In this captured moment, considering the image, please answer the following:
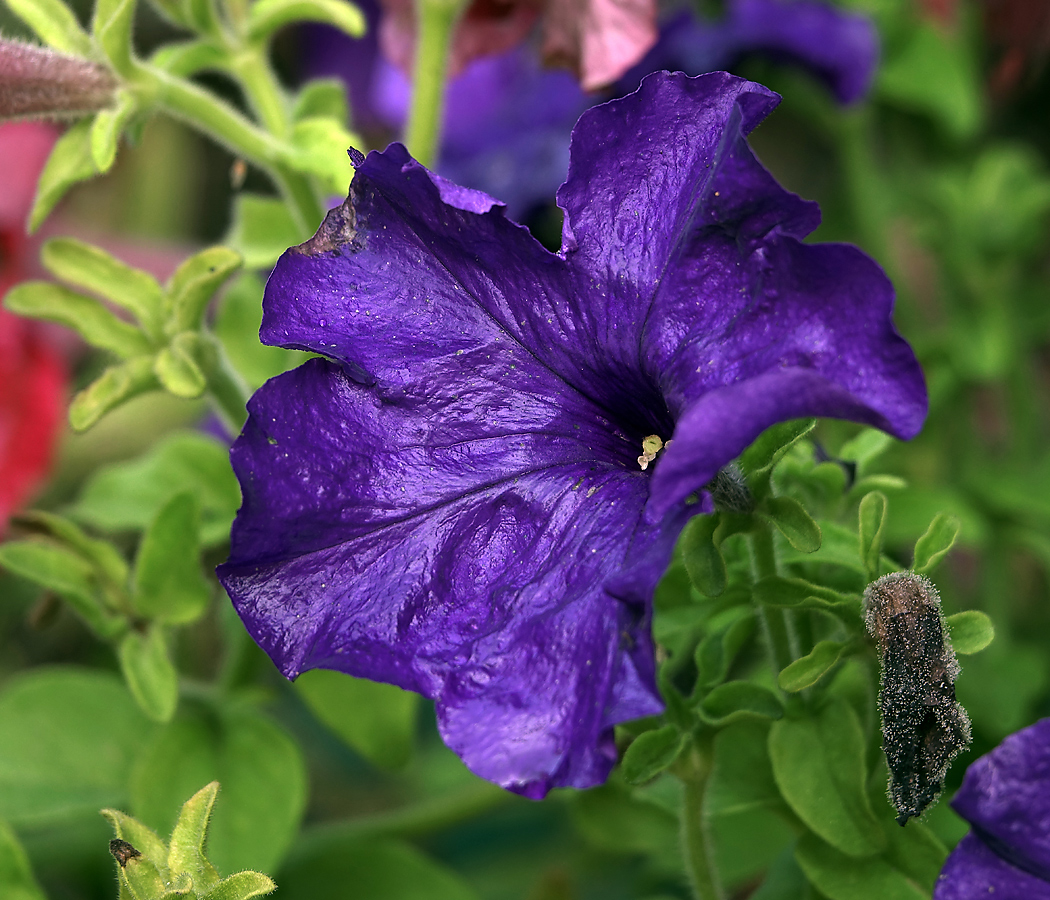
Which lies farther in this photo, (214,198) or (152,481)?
(214,198)

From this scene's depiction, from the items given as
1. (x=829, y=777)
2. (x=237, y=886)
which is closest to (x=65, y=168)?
(x=237, y=886)

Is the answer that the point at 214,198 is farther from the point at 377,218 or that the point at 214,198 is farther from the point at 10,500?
the point at 377,218

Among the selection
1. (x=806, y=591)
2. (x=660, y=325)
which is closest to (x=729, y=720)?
(x=806, y=591)

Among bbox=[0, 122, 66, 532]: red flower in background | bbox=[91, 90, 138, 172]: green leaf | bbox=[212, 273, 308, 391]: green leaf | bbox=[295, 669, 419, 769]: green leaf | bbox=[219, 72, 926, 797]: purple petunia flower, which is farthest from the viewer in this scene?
bbox=[0, 122, 66, 532]: red flower in background

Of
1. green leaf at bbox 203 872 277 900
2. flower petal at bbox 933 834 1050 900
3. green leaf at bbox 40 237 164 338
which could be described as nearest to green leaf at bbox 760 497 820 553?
flower petal at bbox 933 834 1050 900

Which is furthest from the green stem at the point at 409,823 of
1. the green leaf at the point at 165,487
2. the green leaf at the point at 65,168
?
the green leaf at the point at 65,168

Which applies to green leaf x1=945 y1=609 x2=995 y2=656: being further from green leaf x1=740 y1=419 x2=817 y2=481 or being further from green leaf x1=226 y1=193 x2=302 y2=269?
Answer: green leaf x1=226 y1=193 x2=302 y2=269

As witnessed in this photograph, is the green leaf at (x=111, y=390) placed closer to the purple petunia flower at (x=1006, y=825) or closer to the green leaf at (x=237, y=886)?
the green leaf at (x=237, y=886)
